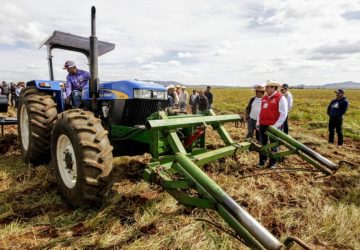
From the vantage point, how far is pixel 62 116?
3.49 metres

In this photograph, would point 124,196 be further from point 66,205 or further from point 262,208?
point 262,208

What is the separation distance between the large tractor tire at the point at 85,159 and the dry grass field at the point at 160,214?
0.22 m

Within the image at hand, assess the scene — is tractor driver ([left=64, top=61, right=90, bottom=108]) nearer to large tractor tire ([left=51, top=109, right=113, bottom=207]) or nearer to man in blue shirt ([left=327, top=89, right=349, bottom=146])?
large tractor tire ([left=51, top=109, right=113, bottom=207])

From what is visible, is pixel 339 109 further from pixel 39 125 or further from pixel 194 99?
pixel 39 125

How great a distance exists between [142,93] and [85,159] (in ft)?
4.85

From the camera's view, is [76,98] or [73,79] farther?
[73,79]

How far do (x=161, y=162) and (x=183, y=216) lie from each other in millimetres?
650

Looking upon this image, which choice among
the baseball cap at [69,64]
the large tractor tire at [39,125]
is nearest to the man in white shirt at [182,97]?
the baseball cap at [69,64]

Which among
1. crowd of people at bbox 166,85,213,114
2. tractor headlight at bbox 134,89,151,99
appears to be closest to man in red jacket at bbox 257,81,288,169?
tractor headlight at bbox 134,89,151,99

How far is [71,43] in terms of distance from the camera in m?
5.60

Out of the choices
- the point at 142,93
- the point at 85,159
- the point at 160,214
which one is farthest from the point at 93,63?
the point at 160,214

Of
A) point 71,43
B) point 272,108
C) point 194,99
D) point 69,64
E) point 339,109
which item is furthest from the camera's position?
point 194,99

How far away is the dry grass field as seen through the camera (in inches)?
108

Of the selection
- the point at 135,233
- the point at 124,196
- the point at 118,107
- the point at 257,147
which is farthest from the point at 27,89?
the point at 257,147
